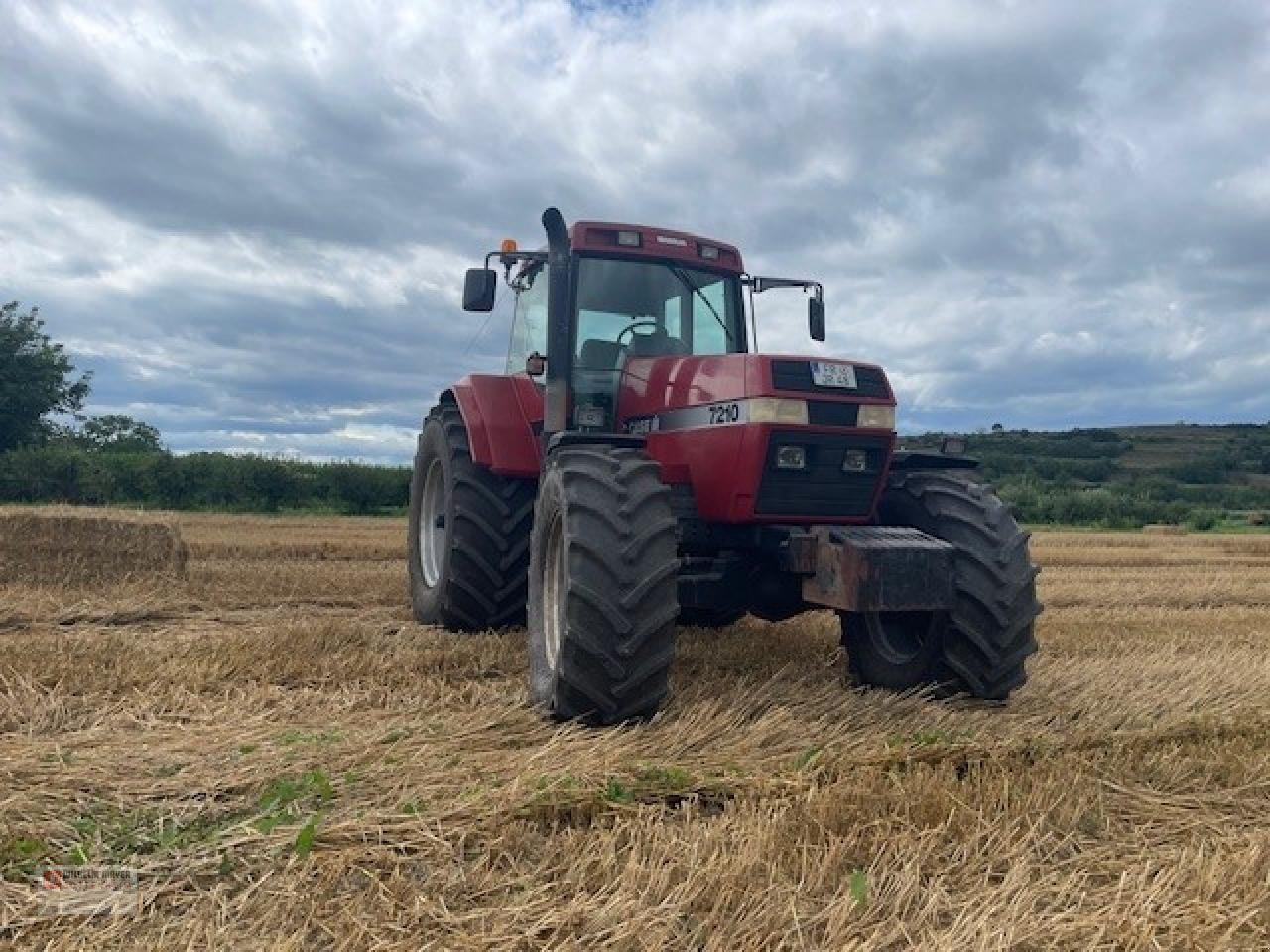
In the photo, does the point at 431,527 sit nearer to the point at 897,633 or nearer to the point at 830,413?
the point at 897,633

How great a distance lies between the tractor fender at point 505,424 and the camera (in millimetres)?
6145

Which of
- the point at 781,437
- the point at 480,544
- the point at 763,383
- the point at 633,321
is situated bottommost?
the point at 480,544

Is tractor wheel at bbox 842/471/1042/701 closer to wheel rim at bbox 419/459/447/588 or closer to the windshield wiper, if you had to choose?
the windshield wiper

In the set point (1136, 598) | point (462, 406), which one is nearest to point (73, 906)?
point (462, 406)

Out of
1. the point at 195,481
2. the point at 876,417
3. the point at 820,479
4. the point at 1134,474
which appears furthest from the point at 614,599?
the point at 1134,474

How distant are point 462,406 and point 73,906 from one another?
429 cm

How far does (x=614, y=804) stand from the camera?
10.7 ft

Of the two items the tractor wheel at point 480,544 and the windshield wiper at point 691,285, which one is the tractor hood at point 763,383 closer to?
the windshield wiper at point 691,285

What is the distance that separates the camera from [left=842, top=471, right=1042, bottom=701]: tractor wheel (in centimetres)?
470

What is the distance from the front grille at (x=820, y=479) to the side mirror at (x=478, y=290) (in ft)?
7.47

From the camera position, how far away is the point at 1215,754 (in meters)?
4.08

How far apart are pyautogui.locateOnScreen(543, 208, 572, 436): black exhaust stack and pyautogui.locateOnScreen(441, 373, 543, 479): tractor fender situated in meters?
0.54

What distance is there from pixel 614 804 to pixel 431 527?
4.76 metres

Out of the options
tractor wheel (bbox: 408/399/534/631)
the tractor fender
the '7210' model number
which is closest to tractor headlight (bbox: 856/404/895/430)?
the '7210' model number
